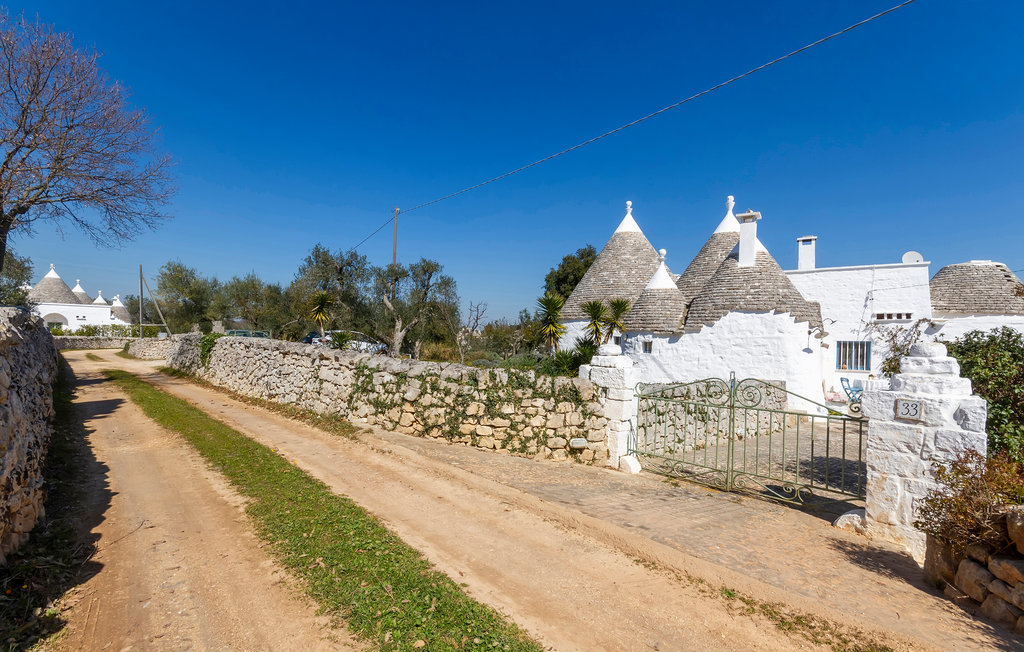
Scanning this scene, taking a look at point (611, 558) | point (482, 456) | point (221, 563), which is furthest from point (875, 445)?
point (221, 563)

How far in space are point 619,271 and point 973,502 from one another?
65.8ft

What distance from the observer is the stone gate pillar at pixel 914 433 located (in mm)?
4637

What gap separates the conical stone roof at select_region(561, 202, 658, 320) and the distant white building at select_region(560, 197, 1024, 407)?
0.06 metres

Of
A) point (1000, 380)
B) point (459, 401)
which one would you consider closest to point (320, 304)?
point (459, 401)

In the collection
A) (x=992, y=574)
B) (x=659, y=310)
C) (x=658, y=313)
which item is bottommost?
(x=992, y=574)

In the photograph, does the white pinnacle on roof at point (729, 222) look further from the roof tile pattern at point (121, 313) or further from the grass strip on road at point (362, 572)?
the roof tile pattern at point (121, 313)

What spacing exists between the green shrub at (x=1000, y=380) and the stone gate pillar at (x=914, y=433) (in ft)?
2.21

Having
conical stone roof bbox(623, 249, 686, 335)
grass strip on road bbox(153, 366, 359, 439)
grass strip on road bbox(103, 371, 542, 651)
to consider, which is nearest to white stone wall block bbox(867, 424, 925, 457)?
grass strip on road bbox(103, 371, 542, 651)

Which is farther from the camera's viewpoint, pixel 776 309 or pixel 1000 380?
pixel 776 309

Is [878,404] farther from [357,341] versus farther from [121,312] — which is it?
[121,312]

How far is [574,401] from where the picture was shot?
8.56 meters

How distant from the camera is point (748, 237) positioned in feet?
58.3

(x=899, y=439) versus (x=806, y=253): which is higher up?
(x=806, y=253)

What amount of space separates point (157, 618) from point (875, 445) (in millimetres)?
6760
